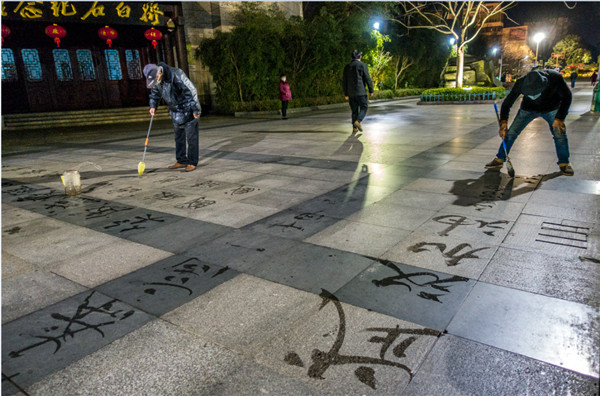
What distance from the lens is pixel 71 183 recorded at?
6086 mm

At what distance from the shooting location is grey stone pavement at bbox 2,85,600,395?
217 cm

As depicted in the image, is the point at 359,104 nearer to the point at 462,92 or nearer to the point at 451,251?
the point at 451,251

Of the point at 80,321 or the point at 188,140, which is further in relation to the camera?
the point at 188,140

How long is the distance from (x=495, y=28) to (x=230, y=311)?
2994 inches

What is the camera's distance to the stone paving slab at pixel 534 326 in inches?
87.0

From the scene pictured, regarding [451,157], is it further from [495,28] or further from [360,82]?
[495,28]

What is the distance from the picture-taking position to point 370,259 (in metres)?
3.51

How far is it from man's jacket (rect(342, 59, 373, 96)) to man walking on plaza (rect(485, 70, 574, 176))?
4.95 m

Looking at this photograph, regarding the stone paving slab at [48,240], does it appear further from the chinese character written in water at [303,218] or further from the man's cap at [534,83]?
the man's cap at [534,83]

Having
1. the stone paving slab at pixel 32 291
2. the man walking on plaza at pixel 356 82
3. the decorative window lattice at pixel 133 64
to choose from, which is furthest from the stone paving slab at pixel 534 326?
the decorative window lattice at pixel 133 64

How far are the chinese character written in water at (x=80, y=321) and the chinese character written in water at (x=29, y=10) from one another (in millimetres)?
17320

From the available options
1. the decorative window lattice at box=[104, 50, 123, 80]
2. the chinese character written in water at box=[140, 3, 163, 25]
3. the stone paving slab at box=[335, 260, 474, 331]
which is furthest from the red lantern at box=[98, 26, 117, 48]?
the stone paving slab at box=[335, 260, 474, 331]

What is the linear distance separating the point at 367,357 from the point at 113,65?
23.5 meters

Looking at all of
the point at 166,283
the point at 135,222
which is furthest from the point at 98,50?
the point at 166,283
